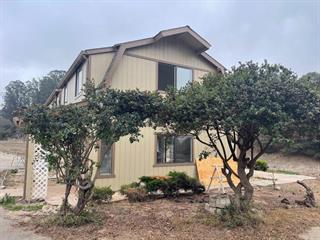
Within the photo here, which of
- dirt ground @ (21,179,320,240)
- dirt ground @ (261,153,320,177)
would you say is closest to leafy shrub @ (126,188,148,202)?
dirt ground @ (21,179,320,240)

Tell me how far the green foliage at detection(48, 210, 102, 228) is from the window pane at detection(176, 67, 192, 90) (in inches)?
303

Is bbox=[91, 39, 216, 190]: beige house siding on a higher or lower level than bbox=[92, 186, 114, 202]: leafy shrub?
higher

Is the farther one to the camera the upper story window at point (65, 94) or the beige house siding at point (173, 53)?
the upper story window at point (65, 94)

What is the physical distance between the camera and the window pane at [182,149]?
12609mm

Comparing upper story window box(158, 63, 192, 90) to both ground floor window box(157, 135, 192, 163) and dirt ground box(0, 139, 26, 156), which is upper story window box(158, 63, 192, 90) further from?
dirt ground box(0, 139, 26, 156)

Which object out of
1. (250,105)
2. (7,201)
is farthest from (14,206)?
(250,105)

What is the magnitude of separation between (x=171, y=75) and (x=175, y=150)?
10.7 ft

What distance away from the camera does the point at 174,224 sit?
6082mm

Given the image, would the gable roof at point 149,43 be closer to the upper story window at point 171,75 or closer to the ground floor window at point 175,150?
the upper story window at point 171,75

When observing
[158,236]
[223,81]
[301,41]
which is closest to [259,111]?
[223,81]

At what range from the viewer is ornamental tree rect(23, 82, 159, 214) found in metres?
5.91

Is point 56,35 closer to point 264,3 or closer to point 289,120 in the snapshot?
point 264,3

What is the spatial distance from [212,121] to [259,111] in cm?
104

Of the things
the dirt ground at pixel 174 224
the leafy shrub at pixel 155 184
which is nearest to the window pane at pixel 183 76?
the leafy shrub at pixel 155 184
